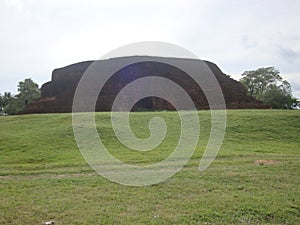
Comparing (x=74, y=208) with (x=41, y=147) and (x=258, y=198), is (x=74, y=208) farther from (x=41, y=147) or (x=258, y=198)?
(x=41, y=147)

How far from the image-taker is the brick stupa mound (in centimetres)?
3509

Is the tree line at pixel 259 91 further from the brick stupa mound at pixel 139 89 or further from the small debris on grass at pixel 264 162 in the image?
the small debris on grass at pixel 264 162

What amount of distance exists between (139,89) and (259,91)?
2388 cm

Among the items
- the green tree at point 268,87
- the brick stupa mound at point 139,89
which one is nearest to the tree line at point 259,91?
the green tree at point 268,87

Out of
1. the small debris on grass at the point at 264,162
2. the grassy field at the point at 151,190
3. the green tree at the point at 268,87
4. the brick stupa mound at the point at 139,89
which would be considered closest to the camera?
the grassy field at the point at 151,190

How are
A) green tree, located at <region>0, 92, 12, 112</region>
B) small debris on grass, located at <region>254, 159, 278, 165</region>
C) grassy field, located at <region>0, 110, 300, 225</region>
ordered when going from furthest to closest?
1. green tree, located at <region>0, 92, 12, 112</region>
2. small debris on grass, located at <region>254, 159, 278, 165</region>
3. grassy field, located at <region>0, 110, 300, 225</region>

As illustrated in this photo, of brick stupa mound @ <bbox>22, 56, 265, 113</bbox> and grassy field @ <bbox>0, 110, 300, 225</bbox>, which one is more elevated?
brick stupa mound @ <bbox>22, 56, 265, 113</bbox>

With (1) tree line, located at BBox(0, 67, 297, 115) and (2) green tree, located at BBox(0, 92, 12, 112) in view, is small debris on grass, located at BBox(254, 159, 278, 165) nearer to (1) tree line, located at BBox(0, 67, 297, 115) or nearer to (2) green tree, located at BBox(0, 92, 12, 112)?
(1) tree line, located at BBox(0, 67, 297, 115)

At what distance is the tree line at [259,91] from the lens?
46500mm

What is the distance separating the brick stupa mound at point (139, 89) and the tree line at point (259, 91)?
8.72 m

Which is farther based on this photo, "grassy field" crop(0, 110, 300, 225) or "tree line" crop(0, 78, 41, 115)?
"tree line" crop(0, 78, 41, 115)

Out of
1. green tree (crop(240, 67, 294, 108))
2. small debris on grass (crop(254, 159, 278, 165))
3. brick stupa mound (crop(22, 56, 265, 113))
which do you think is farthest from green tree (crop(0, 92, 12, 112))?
small debris on grass (crop(254, 159, 278, 165))

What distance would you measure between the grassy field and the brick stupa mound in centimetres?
1676

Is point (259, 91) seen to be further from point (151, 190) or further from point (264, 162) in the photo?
point (151, 190)
